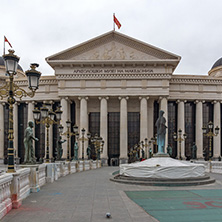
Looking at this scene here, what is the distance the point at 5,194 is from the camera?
30.7 ft

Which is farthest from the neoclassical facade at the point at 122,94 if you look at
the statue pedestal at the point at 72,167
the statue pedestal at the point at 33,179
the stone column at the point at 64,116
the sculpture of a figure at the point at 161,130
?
the statue pedestal at the point at 33,179

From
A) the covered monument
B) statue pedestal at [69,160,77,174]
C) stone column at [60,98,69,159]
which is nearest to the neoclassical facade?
stone column at [60,98,69,159]

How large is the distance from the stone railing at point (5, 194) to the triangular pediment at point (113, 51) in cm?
5079

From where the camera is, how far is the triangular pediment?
194 feet

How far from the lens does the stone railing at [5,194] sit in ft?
29.1

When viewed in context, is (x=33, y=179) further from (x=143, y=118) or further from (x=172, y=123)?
(x=172, y=123)

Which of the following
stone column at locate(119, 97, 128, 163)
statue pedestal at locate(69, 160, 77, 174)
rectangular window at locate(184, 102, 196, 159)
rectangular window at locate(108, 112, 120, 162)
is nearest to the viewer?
statue pedestal at locate(69, 160, 77, 174)

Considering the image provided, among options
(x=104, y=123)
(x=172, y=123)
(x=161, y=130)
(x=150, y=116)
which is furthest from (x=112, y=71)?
(x=161, y=130)

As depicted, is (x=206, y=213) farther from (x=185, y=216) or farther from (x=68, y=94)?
(x=68, y=94)

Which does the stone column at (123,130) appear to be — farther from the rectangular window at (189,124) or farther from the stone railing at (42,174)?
the stone railing at (42,174)

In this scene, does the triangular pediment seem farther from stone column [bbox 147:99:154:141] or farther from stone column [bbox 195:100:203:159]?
stone column [bbox 195:100:203:159]

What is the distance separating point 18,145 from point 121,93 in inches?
986

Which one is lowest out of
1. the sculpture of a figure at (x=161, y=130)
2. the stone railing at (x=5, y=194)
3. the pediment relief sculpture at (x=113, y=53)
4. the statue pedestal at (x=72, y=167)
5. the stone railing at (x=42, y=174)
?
the statue pedestal at (x=72, y=167)

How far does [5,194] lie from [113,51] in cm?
5270
